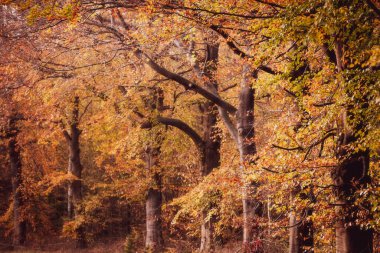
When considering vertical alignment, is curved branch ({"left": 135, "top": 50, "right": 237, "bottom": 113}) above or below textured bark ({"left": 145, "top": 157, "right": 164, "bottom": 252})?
above

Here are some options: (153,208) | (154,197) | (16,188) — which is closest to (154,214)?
(153,208)

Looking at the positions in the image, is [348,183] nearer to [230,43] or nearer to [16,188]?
[230,43]

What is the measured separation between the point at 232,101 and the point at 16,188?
1331 cm

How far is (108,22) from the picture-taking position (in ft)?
40.1

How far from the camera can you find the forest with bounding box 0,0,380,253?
19.8ft

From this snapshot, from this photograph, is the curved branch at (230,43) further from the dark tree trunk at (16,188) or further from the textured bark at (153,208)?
the dark tree trunk at (16,188)

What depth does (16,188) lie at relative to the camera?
21625mm

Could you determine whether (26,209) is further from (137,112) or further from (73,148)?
(137,112)

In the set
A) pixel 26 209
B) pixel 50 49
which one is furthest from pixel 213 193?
pixel 26 209

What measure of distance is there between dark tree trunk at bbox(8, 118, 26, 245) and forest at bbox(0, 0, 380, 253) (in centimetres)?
8

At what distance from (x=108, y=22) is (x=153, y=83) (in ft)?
11.8

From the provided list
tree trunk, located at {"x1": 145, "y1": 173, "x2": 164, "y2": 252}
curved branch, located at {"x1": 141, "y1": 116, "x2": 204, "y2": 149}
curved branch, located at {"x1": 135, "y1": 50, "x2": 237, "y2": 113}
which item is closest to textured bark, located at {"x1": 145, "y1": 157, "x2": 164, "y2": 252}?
tree trunk, located at {"x1": 145, "y1": 173, "x2": 164, "y2": 252}

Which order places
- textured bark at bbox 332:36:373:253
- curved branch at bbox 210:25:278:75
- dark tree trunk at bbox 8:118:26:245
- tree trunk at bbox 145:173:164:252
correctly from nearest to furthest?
textured bark at bbox 332:36:373:253, curved branch at bbox 210:25:278:75, tree trunk at bbox 145:173:164:252, dark tree trunk at bbox 8:118:26:245

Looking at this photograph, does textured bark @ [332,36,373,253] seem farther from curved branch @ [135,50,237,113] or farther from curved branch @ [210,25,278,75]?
curved branch @ [135,50,237,113]
